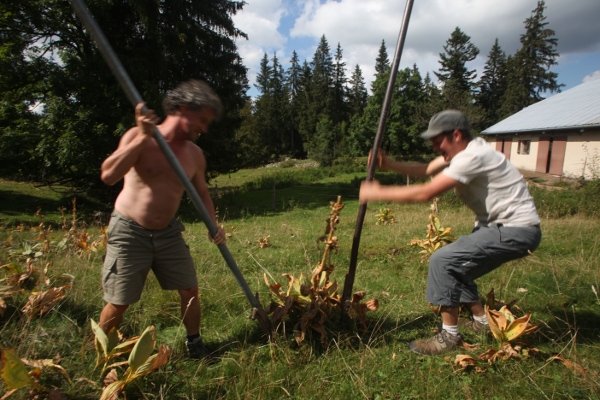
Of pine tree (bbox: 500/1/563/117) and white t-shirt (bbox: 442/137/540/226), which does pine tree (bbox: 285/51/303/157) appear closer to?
pine tree (bbox: 500/1/563/117)

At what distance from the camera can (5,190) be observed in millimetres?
19609

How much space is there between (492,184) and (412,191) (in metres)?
0.62

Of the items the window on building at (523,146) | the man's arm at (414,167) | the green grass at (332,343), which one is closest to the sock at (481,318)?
the green grass at (332,343)

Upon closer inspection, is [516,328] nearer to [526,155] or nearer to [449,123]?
[449,123]

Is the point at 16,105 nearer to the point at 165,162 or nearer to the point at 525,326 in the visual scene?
the point at 165,162

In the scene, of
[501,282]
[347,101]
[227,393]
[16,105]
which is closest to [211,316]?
[227,393]

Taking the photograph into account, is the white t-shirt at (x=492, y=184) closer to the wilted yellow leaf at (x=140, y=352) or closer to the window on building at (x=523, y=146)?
the wilted yellow leaf at (x=140, y=352)

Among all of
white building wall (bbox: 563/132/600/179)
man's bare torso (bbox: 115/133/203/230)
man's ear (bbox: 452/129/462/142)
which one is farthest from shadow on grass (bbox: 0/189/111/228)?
white building wall (bbox: 563/132/600/179)

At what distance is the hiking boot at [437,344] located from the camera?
2682 millimetres

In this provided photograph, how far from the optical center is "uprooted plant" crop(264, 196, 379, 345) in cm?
269

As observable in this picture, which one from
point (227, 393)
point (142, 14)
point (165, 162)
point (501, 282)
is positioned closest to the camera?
point (227, 393)

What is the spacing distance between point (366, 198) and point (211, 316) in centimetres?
179

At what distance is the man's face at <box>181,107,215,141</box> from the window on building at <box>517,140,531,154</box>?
29238mm

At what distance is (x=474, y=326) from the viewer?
9.92ft
